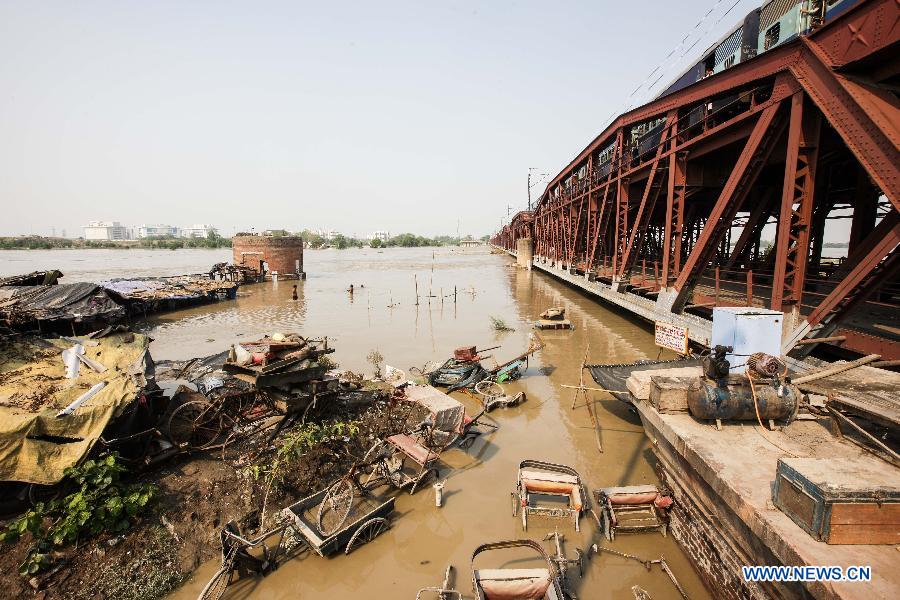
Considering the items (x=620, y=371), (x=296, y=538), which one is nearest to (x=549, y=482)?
(x=296, y=538)

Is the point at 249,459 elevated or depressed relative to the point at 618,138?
depressed

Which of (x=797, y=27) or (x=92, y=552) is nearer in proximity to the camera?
(x=92, y=552)

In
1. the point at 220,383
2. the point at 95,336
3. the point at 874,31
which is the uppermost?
the point at 874,31

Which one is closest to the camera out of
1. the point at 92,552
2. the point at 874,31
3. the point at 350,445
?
the point at 92,552

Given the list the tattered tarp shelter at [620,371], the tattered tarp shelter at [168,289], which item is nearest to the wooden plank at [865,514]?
the tattered tarp shelter at [620,371]

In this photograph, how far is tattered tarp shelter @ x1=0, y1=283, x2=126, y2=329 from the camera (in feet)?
50.9

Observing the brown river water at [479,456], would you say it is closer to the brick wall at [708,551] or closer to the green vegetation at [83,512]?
the brick wall at [708,551]

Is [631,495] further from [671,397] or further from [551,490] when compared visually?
[671,397]

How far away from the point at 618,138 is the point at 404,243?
151061mm

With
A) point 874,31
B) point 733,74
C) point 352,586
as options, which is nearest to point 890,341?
point 874,31

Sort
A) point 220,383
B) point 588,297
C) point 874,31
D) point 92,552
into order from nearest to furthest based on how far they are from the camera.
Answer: point 92,552
point 874,31
point 220,383
point 588,297

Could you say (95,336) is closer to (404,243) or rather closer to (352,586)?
(352,586)

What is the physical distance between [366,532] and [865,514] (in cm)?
539

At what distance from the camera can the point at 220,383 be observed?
8930 mm
